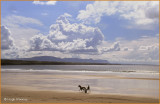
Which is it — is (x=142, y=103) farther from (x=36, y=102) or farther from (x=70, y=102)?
(x=36, y=102)

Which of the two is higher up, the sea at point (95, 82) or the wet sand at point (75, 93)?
the sea at point (95, 82)

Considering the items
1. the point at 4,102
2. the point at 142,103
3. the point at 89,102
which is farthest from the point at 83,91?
the point at 4,102

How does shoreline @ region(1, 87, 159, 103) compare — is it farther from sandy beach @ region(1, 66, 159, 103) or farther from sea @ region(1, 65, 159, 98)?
sea @ region(1, 65, 159, 98)

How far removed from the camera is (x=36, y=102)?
13.0 m

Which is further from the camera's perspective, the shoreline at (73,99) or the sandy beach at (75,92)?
the sandy beach at (75,92)

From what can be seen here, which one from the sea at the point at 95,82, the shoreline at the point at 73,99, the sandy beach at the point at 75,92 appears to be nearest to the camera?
the shoreline at the point at 73,99

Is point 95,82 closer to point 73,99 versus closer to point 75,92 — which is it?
point 75,92

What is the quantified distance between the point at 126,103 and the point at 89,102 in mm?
2523

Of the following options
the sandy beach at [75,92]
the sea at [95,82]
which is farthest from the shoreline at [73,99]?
the sea at [95,82]

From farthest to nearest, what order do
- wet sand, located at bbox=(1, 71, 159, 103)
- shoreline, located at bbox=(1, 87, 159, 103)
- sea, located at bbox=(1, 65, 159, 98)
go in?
sea, located at bbox=(1, 65, 159, 98) < wet sand, located at bbox=(1, 71, 159, 103) < shoreline, located at bbox=(1, 87, 159, 103)

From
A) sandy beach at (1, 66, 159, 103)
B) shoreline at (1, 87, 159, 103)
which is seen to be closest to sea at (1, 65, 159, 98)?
sandy beach at (1, 66, 159, 103)

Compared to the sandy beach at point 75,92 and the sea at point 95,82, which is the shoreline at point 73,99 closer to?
the sandy beach at point 75,92

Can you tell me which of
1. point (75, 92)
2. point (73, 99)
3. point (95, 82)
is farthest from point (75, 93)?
point (95, 82)

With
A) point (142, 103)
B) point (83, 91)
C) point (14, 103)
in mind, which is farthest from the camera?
point (83, 91)
